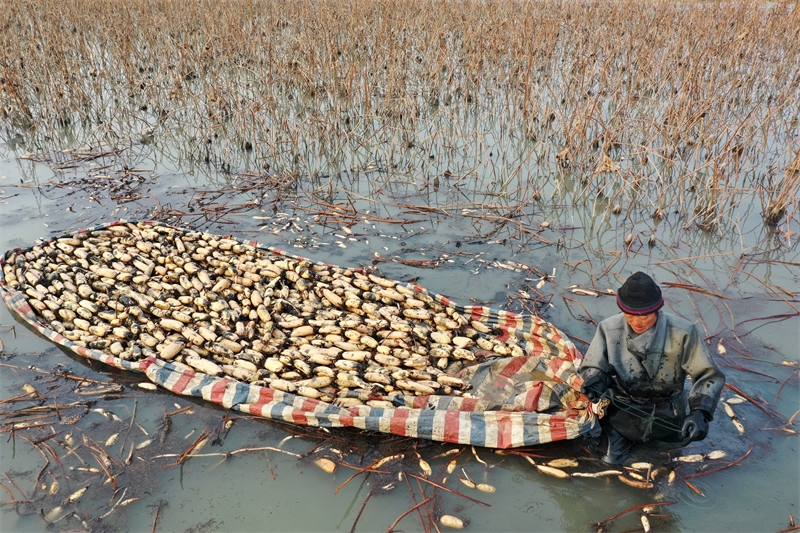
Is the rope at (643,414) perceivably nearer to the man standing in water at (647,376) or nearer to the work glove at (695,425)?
the man standing in water at (647,376)

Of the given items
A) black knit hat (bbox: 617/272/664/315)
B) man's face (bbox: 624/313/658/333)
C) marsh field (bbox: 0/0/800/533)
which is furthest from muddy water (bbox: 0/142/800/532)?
black knit hat (bbox: 617/272/664/315)

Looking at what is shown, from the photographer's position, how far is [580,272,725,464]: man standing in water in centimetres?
238

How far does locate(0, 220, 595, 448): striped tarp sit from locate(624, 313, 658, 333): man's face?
1.71 feet

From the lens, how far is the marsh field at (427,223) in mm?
2533

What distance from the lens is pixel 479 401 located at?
2947 mm

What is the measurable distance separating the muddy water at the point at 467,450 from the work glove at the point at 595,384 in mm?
334

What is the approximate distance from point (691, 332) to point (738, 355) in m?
1.26

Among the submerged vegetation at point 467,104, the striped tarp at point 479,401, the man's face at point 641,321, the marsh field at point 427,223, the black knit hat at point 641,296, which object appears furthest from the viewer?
the submerged vegetation at point 467,104

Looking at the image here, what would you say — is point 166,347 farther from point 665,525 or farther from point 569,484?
point 665,525

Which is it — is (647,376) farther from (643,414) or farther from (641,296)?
(641,296)

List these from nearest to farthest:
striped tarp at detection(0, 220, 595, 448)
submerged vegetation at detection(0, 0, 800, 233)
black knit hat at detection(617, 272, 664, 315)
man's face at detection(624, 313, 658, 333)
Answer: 1. black knit hat at detection(617, 272, 664, 315)
2. man's face at detection(624, 313, 658, 333)
3. striped tarp at detection(0, 220, 595, 448)
4. submerged vegetation at detection(0, 0, 800, 233)

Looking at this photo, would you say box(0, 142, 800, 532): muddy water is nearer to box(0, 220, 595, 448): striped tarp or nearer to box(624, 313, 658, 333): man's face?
box(0, 220, 595, 448): striped tarp

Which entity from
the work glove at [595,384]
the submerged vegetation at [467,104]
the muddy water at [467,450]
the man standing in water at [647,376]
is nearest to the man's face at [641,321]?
the man standing in water at [647,376]

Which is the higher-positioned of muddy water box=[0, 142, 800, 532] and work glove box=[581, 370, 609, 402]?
work glove box=[581, 370, 609, 402]
